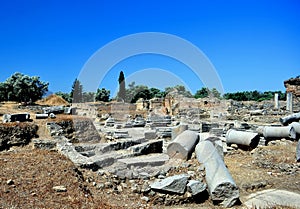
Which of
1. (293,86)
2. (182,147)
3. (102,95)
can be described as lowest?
(182,147)

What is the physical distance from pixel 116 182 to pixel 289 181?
16.4 ft

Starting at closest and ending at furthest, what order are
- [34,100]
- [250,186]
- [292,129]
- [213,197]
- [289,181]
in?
[213,197] → [250,186] → [289,181] → [292,129] → [34,100]

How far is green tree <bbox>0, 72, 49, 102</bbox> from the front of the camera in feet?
124

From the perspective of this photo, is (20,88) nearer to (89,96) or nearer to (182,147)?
(89,96)

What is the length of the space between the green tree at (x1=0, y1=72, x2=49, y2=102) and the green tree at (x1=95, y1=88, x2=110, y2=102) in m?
16.9

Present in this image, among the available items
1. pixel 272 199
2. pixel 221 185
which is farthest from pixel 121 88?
pixel 272 199

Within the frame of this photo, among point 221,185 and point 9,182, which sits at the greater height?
point 9,182

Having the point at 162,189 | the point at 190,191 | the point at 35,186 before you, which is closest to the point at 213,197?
the point at 190,191

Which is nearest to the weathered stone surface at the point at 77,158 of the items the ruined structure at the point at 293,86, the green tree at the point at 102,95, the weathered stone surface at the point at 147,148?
the weathered stone surface at the point at 147,148

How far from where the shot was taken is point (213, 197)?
19.9ft

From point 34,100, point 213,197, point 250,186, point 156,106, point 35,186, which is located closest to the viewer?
point 35,186

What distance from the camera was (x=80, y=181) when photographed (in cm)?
638

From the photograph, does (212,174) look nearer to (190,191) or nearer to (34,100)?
(190,191)

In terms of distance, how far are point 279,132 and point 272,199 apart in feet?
26.2
